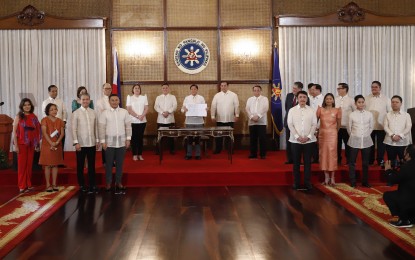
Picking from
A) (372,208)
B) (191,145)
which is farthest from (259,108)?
(372,208)

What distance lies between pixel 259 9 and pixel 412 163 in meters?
6.55

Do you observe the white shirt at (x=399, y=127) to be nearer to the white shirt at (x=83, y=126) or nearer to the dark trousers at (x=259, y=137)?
the dark trousers at (x=259, y=137)

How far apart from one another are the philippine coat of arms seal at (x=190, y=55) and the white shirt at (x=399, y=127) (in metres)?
4.50

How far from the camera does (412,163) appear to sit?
213 inches

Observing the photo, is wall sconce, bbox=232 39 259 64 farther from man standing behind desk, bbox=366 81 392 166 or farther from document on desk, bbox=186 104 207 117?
man standing behind desk, bbox=366 81 392 166

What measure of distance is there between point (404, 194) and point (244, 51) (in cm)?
632

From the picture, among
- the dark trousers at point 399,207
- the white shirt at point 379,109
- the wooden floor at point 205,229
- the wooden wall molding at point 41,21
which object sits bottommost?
the wooden floor at point 205,229

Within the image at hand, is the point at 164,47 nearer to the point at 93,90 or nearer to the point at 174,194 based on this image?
the point at 93,90

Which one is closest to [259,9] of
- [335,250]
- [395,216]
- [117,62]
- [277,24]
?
[277,24]

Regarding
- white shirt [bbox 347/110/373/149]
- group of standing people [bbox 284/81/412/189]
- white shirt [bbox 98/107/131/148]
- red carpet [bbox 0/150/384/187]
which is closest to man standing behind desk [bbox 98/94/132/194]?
white shirt [bbox 98/107/131/148]

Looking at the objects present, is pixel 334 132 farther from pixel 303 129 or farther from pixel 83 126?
pixel 83 126

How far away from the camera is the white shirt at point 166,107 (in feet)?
33.8

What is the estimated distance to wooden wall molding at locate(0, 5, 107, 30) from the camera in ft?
36.1

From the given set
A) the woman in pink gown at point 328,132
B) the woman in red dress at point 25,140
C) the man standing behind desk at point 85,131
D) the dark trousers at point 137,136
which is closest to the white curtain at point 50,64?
the dark trousers at point 137,136
